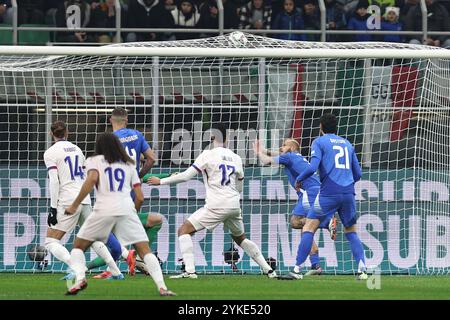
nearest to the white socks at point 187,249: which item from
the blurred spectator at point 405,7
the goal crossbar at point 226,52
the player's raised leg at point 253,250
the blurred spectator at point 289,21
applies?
the player's raised leg at point 253,250

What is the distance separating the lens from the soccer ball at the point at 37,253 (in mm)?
20188

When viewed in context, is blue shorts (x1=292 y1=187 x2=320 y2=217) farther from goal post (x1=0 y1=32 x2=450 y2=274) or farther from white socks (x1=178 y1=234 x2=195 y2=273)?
white socks (x1=178 y1=234 x2=195 y2=273)

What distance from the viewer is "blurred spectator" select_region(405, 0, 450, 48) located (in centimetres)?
2375

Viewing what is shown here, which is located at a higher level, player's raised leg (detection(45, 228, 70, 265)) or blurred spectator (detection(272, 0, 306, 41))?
blurred spectator (detection(272, 0, 306, 41))

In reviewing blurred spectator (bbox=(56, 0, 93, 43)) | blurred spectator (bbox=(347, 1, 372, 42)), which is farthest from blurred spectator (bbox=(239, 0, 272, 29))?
blurred spectator (bbox=(56, 0, 93, 43))

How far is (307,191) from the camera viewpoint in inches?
744

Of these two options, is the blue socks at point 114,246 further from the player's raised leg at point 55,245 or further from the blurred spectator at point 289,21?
the blurred spectator at point 289,21

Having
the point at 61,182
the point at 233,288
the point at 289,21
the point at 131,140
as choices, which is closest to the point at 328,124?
the point at 131,140

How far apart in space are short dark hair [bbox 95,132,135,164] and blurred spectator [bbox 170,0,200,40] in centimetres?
1012

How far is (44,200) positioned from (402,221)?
19.0ft

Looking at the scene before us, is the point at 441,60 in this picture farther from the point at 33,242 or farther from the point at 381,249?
the point at 33,242

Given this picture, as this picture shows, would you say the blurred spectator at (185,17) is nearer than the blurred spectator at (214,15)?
No

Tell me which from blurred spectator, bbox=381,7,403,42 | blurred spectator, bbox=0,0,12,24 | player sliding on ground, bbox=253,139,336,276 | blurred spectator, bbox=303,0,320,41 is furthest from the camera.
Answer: blurred spectator, bbox=381,7,403,42

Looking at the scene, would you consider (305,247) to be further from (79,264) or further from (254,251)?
(79,264)
